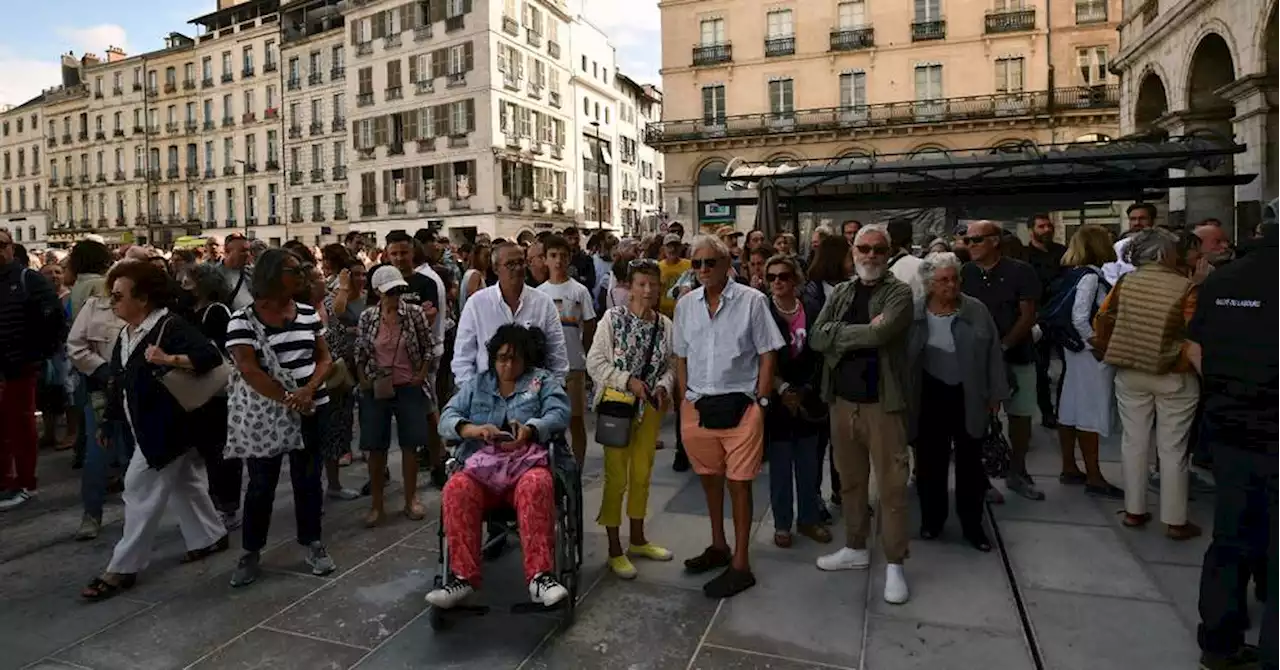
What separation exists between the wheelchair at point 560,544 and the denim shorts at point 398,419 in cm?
150

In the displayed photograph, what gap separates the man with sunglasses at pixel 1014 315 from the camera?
18.2 feet

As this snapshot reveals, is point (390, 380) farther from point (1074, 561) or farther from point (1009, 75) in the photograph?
point (1009, 75)

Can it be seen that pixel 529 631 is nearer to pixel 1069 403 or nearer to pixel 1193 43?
pixel 1069 403

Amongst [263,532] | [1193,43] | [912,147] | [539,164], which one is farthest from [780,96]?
[263,532]

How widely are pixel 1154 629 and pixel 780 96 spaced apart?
35.0 meters

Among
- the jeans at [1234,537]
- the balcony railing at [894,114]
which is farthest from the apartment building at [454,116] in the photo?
the jeans at [1234,537]

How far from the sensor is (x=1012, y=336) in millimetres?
5555

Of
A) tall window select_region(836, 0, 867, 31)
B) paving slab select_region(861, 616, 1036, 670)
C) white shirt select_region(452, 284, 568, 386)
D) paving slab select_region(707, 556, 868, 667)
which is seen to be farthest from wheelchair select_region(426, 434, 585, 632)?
tall window select_region(836, 0, 867, 31)

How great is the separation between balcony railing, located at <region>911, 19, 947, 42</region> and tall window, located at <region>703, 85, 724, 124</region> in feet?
28.3

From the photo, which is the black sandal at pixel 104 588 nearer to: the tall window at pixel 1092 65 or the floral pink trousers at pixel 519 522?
the floral pink trousers at pixel 519 522

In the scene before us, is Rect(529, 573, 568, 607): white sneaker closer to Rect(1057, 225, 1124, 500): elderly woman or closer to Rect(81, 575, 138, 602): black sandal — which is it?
Rect(81, 575, 138, 602): black sandal

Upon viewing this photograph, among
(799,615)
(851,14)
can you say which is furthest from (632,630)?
(851,14)

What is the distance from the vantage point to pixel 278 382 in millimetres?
4371

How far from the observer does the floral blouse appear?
5.38 meters
